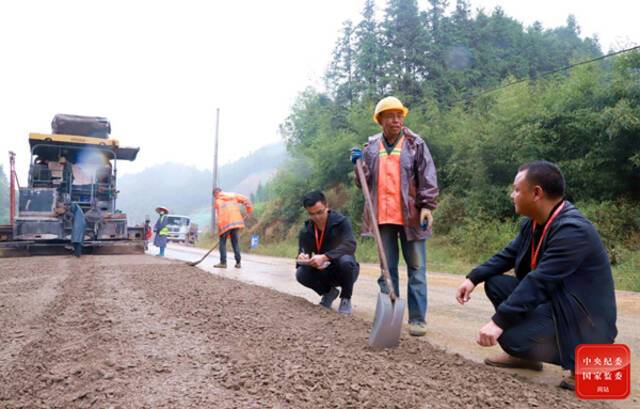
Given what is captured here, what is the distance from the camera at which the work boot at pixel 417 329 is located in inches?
150

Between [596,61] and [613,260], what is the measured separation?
568 centimetres

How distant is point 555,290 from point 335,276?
247 cm

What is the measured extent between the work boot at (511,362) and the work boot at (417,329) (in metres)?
0.82

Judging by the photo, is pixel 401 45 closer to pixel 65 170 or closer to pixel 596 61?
pixel 596 61

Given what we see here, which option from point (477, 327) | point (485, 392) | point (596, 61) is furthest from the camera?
point (596, 61)

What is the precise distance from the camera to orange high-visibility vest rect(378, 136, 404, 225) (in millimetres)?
4027

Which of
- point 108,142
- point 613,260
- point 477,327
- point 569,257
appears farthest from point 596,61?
point 108,142

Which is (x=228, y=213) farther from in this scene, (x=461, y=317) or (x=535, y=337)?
(x=535, y=337)

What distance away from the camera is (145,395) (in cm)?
215

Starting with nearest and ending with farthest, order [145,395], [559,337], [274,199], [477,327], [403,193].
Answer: [145,395] → [559,337] → [403,193] → [477,327] → [274,199]

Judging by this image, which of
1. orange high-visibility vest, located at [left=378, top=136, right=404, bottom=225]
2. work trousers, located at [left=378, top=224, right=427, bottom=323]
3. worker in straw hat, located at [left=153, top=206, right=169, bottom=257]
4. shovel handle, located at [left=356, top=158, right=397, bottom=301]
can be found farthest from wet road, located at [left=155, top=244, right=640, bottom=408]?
worker in straw hat, located at [left=153, top=206, right=169, bottom=257]

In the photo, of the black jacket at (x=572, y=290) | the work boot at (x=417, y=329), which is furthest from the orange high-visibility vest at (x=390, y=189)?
the black jacket at (x=572, y=290)

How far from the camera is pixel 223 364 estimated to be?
2582 mm

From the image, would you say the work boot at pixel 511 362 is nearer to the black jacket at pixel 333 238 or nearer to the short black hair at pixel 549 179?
the short black hair at pixel 549 179
